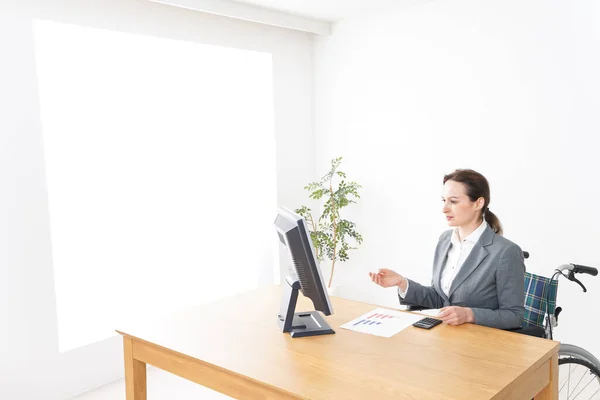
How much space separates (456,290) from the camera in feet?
8.59

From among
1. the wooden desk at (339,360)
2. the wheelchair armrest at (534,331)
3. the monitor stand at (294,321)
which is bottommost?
the wheelchair armrest at (534,331)

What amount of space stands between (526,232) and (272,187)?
2186mm

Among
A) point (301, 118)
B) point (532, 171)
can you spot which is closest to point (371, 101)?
point (301, 118)

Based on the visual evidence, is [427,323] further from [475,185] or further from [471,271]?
[475,185]

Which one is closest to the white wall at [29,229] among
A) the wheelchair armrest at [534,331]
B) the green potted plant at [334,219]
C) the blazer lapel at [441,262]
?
the green potted plant at [334,219]

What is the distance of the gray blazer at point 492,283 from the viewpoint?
2451 mm

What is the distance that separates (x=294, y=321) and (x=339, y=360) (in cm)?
46

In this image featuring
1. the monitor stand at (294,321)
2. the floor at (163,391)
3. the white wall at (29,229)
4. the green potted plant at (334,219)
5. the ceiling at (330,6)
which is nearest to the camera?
the monitor stand at (294,321)

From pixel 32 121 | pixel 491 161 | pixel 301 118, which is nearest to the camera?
pixel 32 121

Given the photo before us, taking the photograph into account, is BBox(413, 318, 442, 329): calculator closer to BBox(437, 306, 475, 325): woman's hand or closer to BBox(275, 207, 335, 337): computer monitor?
BBox(437, 306, 475, 325): woman's hand

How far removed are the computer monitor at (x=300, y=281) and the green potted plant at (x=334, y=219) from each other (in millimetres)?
2445

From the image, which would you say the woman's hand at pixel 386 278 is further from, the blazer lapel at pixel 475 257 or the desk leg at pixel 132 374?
the desk leg at pixel 132 374

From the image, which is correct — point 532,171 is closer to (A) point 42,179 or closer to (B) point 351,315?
(B) point 351,315

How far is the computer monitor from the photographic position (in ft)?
7.30
